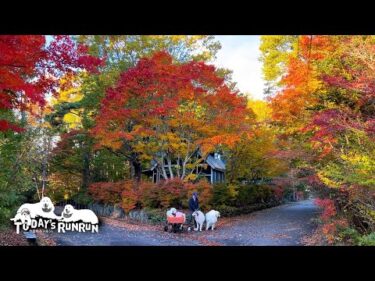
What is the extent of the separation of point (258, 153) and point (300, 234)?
3.70 metres

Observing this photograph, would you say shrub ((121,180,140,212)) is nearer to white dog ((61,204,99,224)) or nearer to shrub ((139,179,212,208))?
shrub ((139,179,212,208))

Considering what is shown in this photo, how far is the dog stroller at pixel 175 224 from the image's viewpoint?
6.67 metres

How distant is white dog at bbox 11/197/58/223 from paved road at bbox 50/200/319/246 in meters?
0.31

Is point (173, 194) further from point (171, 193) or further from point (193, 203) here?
point (193, 203)

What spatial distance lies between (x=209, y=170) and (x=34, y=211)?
476 cm

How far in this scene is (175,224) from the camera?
22.0 feet

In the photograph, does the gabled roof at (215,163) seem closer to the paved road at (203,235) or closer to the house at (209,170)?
the house at (209,170)

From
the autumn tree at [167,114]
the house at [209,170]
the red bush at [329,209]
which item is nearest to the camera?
A: the red bush at [329,209]

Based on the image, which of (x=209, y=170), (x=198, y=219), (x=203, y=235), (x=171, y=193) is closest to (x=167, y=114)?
(x=171, y=193)

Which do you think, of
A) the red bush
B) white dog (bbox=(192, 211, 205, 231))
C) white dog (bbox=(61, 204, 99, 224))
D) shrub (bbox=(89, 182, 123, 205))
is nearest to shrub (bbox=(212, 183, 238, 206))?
white dog (bbox=(192, 211, 205, 231))

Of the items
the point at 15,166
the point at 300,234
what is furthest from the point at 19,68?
the point at 300,234

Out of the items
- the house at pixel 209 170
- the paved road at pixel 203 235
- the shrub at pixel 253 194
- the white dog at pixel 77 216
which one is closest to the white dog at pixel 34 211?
the white dog at pixel 77 216

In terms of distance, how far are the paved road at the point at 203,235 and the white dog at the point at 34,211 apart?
1.01ft
